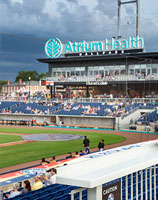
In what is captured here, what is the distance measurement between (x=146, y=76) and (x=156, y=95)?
308 centimetres

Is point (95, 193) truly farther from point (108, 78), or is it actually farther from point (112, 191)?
point (108, 78)

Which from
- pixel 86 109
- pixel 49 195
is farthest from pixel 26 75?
pixel 49 195

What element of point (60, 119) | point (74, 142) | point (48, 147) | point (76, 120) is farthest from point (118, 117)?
point (48, 147)

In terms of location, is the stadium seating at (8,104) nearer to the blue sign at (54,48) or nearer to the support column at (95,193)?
the blue sign at (54,48)

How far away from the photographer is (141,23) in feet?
169

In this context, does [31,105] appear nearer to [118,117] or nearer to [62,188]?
[118,117]

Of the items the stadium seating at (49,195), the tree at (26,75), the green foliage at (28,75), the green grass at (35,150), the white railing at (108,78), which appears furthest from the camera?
the tree at (26,75)

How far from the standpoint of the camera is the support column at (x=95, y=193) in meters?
4.23

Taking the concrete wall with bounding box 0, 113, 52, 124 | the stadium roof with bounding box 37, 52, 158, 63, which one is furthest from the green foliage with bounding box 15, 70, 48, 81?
the concrete wall with bounding box 0, 113, 52, 124

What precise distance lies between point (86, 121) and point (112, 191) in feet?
110

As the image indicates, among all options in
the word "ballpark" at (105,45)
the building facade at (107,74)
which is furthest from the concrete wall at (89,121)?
the word "ballpark" at (105,45)

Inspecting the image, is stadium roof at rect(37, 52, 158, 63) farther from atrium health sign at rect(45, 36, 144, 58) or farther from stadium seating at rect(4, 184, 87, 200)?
stadium seating at rect(4, 184, 87, 200)

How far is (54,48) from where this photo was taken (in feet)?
175

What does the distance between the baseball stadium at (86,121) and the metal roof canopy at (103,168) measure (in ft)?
0.04
